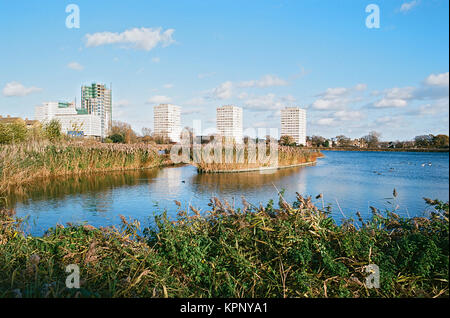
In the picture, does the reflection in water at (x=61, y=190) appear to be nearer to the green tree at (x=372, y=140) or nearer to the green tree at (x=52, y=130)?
the green tree at (x=372, y=140)

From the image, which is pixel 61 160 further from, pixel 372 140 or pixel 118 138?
pixel 118 138

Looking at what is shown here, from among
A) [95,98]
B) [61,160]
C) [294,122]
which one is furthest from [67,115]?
[61,160]

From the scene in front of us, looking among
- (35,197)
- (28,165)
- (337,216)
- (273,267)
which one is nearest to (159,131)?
(28,165)

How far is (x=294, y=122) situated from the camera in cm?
3219

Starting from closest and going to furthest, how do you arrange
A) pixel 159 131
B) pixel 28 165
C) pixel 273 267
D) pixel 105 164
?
pixel 273 267, pixel 28 165, pixel 105 164, pixel 159 131

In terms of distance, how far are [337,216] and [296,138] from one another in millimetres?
28894

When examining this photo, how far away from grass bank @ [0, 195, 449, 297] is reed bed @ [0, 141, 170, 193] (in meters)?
8.02

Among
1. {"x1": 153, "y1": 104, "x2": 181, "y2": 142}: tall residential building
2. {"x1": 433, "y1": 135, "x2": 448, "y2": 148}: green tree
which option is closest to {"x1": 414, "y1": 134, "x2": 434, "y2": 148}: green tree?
{"x1": 433, "y1": 135, "x2": 448, "y2": 148}: green tree

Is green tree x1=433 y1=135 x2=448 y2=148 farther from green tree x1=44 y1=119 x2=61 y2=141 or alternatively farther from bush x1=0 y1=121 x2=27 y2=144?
green tree x1=44 y1=119 x2=61 y2=141

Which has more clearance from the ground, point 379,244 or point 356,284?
point 379,244

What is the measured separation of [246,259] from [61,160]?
44.3ft

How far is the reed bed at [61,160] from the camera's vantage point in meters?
11.0
